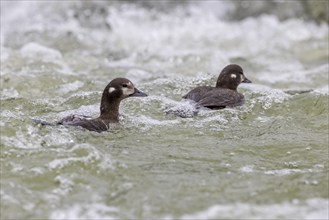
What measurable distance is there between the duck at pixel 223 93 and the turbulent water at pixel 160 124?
121mm

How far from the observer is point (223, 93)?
29.0 ft

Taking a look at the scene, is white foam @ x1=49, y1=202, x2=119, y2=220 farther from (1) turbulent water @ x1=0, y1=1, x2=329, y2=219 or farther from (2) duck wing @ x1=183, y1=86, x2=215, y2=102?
(2) duck wing @ x1=183, y1=86, x2=215, y2=102

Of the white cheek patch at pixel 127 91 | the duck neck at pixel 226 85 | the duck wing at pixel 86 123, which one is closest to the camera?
the duck wing at pixel 86 123

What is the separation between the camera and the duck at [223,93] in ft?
28.5

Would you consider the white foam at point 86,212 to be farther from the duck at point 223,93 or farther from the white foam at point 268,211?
the duck at point 223,93

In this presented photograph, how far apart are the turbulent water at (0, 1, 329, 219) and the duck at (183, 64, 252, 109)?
121mm

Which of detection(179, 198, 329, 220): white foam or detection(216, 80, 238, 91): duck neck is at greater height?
detection(216, 80, 238, 91): duck neck

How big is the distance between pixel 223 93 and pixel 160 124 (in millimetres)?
1087

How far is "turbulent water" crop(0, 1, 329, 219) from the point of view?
5.86 meters

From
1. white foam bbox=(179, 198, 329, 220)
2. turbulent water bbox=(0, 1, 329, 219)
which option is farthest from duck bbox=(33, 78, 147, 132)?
white foam bbox=(179, 198, 329, 220)

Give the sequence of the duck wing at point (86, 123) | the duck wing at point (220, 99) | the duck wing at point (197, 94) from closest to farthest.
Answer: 1. the duck wing at point (86, 123)
2. the duck wing at point (220, 99)
3. the duck wing at point (197, 94)

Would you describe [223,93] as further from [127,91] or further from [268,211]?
[268,211]

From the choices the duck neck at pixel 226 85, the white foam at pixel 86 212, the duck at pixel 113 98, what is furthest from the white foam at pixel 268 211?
the duck neck at pixel 226 85

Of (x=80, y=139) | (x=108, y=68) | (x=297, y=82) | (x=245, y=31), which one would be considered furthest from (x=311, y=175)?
(x=245, y=31)
